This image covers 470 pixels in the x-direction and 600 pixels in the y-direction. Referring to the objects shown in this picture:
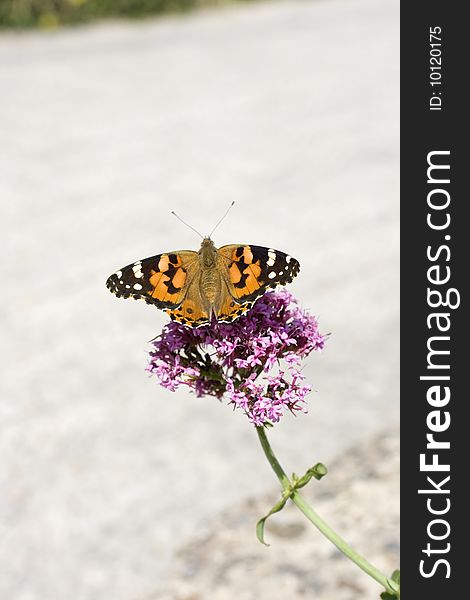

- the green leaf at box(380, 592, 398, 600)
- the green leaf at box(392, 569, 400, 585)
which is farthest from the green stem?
the green leaf at box(392, 569, 400, 585)

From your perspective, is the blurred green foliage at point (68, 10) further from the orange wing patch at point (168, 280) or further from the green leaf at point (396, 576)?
the green leaf at point (396, 576)

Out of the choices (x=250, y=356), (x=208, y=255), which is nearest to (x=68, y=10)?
(x=208, y=255)

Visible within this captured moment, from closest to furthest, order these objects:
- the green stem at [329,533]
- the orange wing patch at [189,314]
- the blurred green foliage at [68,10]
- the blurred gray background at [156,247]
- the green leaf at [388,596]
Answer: the green stem at [329,533], the orange wing patch at [189,314], the green leaf at [388,596], the blurred gray background at [156,247], the blurred green foliage at [68,10]

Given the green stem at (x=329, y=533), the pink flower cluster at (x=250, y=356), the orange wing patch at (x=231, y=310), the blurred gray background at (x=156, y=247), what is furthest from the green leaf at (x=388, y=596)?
the blurred gray background at (x=156, y=247)

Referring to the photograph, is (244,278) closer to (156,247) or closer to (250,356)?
(250,356)

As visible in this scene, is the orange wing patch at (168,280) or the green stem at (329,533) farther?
the orange wing patch at (168,280)

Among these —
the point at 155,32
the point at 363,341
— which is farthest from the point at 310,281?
the point at 155,32

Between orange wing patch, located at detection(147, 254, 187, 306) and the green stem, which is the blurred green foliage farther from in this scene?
the green stem
